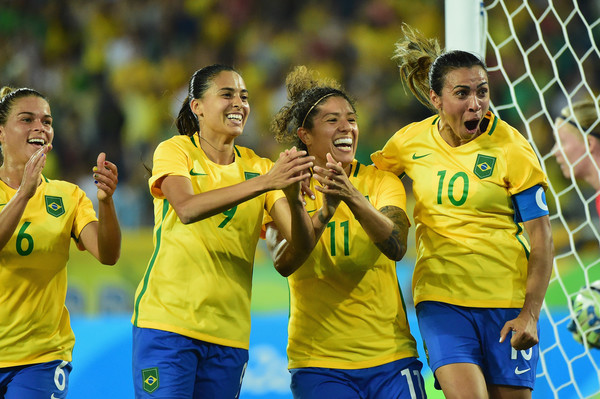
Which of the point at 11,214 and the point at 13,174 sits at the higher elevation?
the point at 13,174

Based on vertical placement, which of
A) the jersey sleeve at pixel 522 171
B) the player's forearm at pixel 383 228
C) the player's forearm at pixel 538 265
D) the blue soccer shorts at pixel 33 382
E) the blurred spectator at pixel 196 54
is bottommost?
the blue soccer shorts at pixel 33 382

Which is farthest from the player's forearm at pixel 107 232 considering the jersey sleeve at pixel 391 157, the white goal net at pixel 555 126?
the white goal net at pixel 555 126

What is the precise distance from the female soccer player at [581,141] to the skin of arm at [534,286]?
1.42m

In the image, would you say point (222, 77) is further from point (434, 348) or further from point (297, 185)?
point (434, 348)

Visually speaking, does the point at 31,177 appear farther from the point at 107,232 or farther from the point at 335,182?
the point at 335,182

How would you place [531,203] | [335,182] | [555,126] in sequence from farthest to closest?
1. [555,126]
2. [531,203]
3. [335,182]

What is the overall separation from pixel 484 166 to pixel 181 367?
1439 millimetres

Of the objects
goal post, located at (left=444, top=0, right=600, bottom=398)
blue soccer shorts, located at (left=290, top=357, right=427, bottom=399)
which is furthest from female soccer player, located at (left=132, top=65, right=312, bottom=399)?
goal post, located at (left=444, top=0, right=600, bottom=398)

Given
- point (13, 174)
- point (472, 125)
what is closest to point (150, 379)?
point (13, 174)

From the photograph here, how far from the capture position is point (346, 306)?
324 centimetres

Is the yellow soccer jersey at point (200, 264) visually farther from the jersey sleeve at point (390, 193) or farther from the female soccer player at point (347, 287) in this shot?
the jersey sleeve at point (390, 193)

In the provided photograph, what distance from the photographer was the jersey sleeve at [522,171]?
3225 millimetres

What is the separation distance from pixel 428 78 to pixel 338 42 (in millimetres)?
5940

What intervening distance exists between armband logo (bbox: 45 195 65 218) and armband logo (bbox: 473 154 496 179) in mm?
1741
